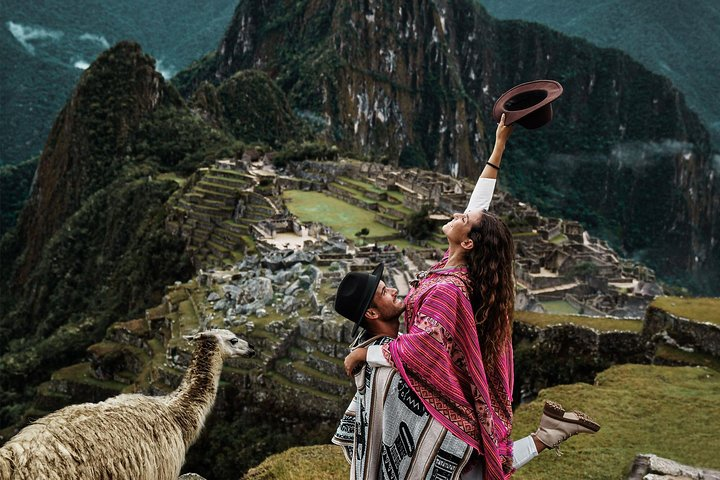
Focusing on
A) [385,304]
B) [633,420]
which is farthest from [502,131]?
[633,420]

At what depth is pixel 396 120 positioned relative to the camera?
12762cm

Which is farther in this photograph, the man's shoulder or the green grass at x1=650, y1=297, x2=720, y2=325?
the green grass at x1=650, y1=297, x2=720, y2=325

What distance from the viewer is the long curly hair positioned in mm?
3824

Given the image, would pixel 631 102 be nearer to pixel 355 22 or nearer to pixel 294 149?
pixel 355 22

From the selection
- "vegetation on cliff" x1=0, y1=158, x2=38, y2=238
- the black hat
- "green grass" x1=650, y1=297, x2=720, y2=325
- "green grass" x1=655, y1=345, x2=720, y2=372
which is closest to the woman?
the black hat

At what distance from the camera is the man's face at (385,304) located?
383 centimetres

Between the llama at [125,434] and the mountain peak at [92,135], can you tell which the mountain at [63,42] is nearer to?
the mountain peak at [92,135]

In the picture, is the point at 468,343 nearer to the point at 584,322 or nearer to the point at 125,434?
the point at 125,434

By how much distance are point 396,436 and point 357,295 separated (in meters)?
0.78

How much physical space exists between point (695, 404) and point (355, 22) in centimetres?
11486

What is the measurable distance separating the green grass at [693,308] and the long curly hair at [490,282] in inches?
299

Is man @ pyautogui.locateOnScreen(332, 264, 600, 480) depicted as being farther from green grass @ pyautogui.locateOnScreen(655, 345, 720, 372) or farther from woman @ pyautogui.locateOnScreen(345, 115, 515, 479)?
green grass @ pyautogui.locateOnScreen(655, 345, 720, 372)

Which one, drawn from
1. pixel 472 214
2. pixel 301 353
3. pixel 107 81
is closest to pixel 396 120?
pixel 107 81

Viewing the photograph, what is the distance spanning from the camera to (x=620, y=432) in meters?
7.54
